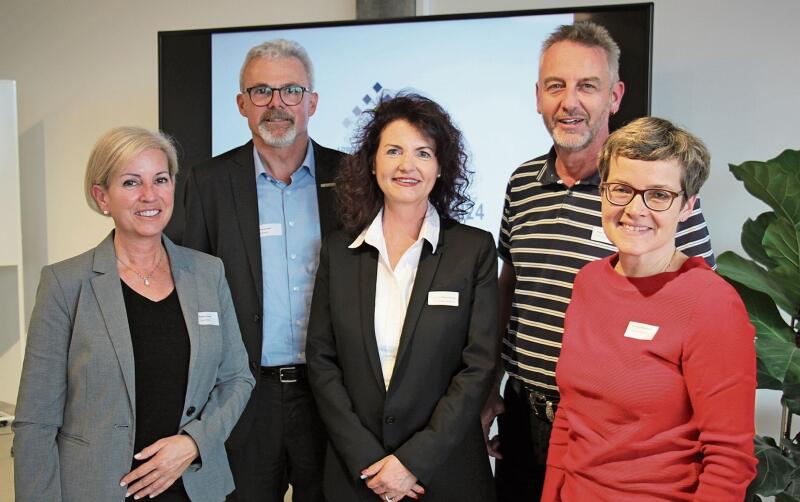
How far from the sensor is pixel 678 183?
1.68 metres

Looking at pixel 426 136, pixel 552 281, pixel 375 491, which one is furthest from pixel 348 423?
pixel 426 136

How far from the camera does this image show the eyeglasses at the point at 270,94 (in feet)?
9.07

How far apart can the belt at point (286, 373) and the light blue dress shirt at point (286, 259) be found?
2cm

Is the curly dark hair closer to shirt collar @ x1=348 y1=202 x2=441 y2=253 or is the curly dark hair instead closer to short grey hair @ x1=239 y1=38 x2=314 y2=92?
shirt collar @ x1=348 y1=202 x2=441 y2=253

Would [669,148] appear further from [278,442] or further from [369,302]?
[278,442]

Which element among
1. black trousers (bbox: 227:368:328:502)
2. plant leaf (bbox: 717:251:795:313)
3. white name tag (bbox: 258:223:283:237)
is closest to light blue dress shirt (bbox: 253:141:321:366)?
white name tag (bbox: 258:223:283:237)

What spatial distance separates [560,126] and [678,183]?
802 mm

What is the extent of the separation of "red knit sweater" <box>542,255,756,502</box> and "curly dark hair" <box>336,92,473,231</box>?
71 centimetres

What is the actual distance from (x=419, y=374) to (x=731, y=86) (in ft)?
7.48

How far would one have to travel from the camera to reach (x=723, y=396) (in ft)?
4.98

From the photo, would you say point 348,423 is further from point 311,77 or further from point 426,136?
point 311,77

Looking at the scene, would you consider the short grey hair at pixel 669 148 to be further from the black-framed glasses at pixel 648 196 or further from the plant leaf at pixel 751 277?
the plant leaf at pixel 751 277

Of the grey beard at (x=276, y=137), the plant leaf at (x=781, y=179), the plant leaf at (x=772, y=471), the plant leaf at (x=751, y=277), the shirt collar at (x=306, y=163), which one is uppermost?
the grey beard at (x=276, y=137)

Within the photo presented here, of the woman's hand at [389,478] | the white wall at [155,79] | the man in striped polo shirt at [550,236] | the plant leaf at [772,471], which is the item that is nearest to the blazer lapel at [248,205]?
the woman's hand at [389,478]
